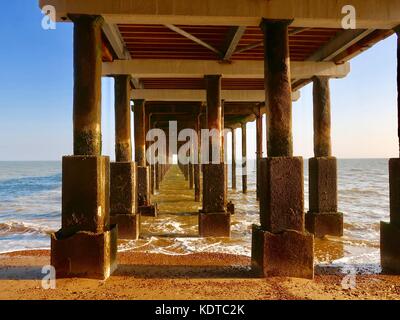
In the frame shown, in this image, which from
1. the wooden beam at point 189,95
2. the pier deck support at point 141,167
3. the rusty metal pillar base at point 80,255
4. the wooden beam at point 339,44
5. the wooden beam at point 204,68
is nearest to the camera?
the rusty metal pillar base at point 80,255

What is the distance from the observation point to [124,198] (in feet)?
26.4

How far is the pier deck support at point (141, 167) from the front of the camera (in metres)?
10.7

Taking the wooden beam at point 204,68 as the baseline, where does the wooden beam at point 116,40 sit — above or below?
above

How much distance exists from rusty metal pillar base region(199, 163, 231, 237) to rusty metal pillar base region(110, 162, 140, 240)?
1638 millimetres

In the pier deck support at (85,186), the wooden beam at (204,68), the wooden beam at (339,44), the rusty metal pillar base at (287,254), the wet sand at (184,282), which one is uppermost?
the wooden beam at (339,44)

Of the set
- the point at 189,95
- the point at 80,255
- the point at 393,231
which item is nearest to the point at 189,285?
the point at 80,255

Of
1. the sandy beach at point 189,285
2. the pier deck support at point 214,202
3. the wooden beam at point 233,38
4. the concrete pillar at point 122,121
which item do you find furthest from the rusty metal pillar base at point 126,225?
the wooden beam at point 233,38

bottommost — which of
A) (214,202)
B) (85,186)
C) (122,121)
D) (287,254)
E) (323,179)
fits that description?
(287,254)

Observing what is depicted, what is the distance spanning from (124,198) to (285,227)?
4431mm

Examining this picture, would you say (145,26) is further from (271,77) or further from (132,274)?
(132,274)

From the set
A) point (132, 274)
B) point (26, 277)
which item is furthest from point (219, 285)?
point (26, 277)

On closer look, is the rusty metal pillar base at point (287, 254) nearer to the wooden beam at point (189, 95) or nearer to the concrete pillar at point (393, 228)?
the concrete pillar at point (393, 228)

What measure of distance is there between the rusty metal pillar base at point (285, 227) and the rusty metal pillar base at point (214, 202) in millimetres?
3429

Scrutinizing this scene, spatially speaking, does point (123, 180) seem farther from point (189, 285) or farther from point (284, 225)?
point (284, 225)
